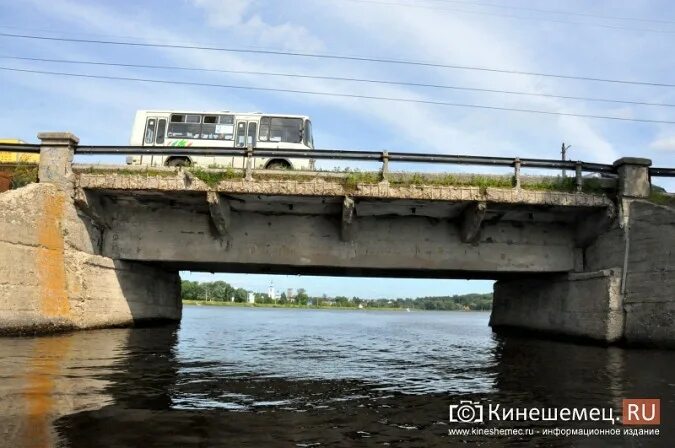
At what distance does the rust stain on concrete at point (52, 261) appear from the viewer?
1547 centimetres

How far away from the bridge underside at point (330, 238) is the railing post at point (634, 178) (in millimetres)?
1664

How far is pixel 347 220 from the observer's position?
693 inches

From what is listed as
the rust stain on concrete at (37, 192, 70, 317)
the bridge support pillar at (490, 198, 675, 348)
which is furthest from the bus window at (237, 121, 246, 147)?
the bridge support pillar at (490, 198, 675, 348)

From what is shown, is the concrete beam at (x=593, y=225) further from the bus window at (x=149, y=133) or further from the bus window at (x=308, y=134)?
the bus window at (x=149, y=133)

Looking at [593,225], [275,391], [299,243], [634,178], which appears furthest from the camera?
[299,243]

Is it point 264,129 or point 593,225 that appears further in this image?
point 264,129

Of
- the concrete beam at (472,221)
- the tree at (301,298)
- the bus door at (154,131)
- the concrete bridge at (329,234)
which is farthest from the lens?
the tree at (301,298)

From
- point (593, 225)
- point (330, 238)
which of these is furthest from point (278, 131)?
point (593, 225)

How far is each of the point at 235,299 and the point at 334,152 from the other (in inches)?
6148

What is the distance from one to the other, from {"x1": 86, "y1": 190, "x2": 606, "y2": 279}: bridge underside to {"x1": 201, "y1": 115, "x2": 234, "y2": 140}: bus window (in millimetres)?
6319

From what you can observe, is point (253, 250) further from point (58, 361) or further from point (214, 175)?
point (58, 361)

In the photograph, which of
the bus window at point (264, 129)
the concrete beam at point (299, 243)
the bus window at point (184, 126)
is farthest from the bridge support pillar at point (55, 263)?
the bus window at point (264, 129)

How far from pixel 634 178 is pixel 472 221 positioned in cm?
570

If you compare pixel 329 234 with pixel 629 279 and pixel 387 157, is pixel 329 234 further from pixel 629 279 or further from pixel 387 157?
pixel 629 279
